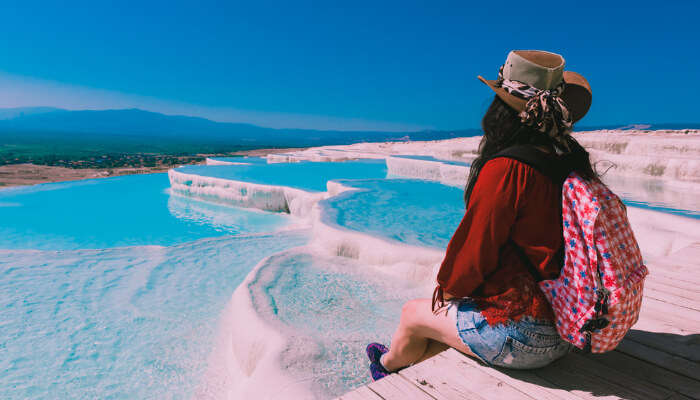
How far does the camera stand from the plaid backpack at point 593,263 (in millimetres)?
1021

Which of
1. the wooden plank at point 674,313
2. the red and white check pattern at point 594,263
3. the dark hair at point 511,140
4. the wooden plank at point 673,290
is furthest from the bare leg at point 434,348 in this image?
the wooden plank at point 673,290

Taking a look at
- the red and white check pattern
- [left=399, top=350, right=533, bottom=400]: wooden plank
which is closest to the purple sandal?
[left=399, top=350, right=533, bottom=400]: wooden plank

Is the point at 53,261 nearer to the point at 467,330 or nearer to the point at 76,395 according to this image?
the point at 76,395

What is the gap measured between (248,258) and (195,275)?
2.23 feet

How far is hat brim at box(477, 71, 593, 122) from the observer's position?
111 centimetres

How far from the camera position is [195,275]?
4320 mm

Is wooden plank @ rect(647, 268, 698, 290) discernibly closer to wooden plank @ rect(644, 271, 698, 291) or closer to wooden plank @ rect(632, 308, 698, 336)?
wooden plank @ rect(644, 271, 698, 291)

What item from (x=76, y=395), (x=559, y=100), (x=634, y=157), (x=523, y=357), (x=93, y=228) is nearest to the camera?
(x=559, y=100)

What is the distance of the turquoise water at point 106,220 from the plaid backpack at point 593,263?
246 inches

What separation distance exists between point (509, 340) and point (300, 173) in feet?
36.0

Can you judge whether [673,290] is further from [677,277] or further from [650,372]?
[650,372]

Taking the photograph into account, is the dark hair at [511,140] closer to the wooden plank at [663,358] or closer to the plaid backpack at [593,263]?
the plaid backpack at [593,263]

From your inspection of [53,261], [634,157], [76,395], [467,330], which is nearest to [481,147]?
[467,330]

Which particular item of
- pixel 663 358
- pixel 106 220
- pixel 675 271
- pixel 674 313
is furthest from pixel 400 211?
pixel 106 220
